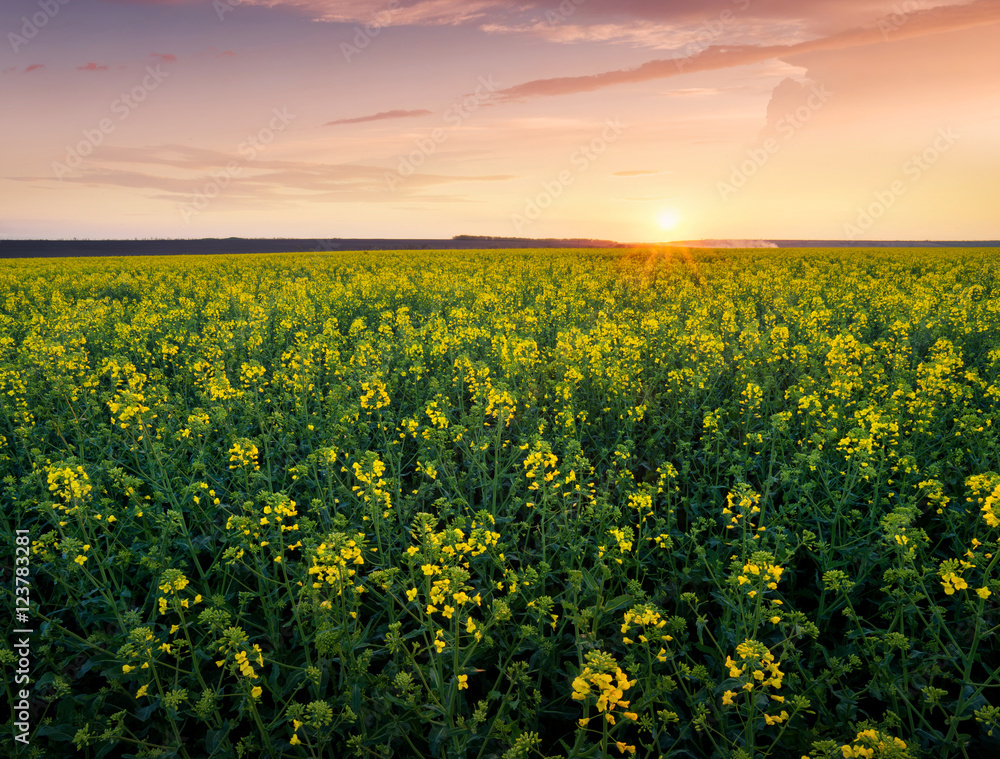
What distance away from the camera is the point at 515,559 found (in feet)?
13.5

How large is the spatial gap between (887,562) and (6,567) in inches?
277

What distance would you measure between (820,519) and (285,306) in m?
11.4

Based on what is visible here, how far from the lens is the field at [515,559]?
8.95ft

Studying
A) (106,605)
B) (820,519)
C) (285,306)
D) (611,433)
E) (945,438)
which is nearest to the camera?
(106,605)

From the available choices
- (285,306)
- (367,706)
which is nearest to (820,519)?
(367,706)

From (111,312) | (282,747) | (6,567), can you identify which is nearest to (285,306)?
(111,312)

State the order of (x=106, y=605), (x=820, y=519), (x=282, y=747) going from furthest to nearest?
(x=820, y=519)
(x=106, y=605)
(x=282, y=747)

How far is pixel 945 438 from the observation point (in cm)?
506

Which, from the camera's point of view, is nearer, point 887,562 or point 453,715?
point 453,715

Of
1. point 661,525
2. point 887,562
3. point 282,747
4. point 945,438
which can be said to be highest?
point 945,438

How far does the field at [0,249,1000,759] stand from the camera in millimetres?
2727

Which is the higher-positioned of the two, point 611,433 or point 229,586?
point 611,433

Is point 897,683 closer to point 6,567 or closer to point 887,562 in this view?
point 887,562

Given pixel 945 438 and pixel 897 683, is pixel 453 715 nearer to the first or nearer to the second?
pixel 897 683
